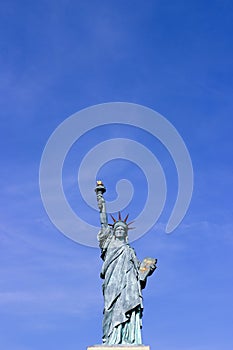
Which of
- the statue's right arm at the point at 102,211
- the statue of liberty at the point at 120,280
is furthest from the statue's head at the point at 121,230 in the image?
the statue's right arm at the point at 102,211

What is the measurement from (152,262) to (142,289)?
0.91 meters

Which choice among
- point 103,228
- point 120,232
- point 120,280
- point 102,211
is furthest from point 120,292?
point 102,211

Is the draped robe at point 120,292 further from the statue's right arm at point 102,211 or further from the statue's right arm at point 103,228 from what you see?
the statue's right arm at point 102,211

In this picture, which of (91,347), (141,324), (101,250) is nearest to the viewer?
(91,347)

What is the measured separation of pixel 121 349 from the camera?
18.7 metres

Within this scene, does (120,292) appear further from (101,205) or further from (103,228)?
(101,205)

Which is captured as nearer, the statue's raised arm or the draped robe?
the draped robe

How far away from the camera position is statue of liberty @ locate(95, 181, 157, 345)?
1962cm

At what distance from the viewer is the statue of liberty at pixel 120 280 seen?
19.6 metres

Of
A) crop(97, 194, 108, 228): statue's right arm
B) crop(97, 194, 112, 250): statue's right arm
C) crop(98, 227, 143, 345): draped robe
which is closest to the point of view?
crop(98, 227, 143, 345): draped robe

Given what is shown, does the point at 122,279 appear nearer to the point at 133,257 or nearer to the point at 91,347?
the point at 133,257

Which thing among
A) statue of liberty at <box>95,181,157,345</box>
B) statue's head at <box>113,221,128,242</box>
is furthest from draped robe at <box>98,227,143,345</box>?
statue's head at <box>113,221,128,242</box>

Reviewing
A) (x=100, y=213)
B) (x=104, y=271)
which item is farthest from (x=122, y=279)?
(x=100, y=213)

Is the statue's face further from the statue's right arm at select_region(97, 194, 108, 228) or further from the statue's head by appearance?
the statue's right arm at select_region(97, 194, 108, 228)
